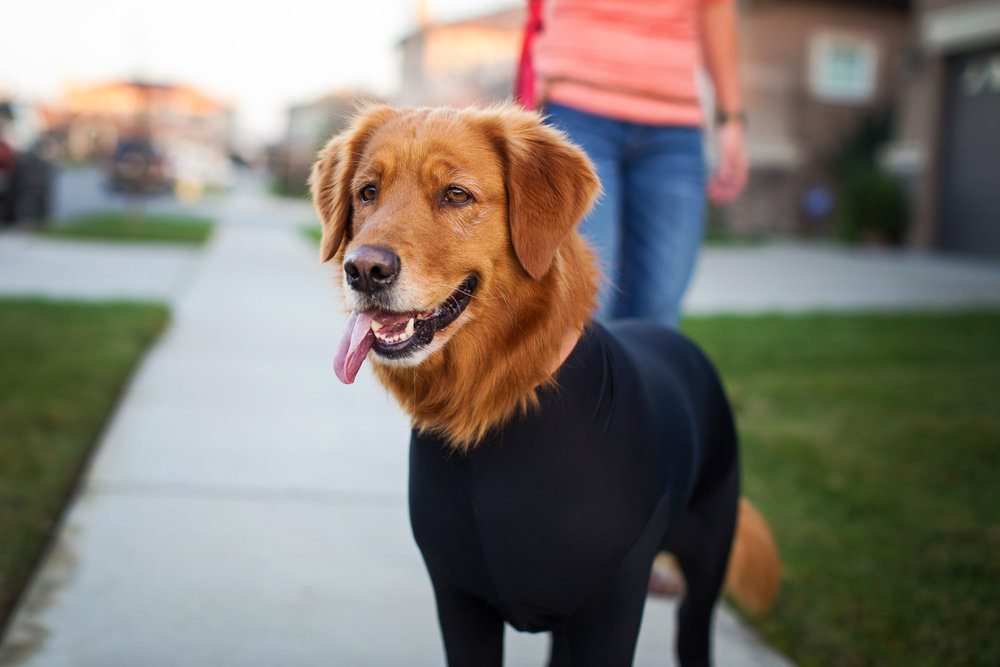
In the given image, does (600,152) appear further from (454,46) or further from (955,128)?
(454,46)

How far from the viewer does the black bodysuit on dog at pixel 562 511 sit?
7.04ft

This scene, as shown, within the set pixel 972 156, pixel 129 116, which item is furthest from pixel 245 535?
pixel 129 116

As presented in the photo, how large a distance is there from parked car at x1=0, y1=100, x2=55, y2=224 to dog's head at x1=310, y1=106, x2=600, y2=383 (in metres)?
15.4

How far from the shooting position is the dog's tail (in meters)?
3.24

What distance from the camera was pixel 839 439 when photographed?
5652 millimetres

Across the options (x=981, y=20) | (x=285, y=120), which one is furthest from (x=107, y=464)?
(x=285, y=120)

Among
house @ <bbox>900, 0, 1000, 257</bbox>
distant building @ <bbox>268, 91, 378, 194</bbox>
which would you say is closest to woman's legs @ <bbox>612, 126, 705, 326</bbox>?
house @ <bbox>900, 0, 1000, 257</bbox>

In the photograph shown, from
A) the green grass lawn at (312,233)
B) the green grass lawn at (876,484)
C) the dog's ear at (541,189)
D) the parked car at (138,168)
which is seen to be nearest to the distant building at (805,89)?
the green grass lawn at (312,233)

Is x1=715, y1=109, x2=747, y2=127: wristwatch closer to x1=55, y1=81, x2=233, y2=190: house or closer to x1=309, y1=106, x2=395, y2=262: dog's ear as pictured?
x1=309, y1=106, x2=395, y2=262: dog's ear

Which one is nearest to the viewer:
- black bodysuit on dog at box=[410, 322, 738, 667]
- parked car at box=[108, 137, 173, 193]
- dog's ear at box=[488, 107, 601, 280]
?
black bodysuit on dog at box=[410, 322, 738, 667]

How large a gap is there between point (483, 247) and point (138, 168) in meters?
17.8

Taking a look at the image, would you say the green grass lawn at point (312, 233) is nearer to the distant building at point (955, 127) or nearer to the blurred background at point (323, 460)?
the blurred background at point (323, 460)

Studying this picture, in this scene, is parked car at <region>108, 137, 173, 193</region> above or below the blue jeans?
below

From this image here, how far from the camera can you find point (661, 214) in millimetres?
3383
